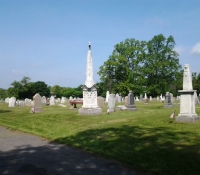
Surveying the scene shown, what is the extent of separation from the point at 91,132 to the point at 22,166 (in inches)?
166

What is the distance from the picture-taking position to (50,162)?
577 centimetres

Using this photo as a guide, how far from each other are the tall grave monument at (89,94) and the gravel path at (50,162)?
812 cm

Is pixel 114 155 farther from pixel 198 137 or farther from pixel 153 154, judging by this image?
pixel 198 137

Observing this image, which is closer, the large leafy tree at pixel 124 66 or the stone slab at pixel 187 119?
the stone slab at pixel 187 119

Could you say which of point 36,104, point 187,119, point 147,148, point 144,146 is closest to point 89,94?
point 36,104

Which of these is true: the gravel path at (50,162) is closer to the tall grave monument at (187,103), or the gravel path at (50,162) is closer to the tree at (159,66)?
the tall grave monument at (187,103)

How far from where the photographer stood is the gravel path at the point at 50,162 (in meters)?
5.04

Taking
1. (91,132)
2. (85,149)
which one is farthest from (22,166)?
(91,132)

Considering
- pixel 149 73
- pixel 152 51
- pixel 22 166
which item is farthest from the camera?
pixel 152 51

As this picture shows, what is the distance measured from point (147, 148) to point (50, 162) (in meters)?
2.85

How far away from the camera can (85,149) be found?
7109mm

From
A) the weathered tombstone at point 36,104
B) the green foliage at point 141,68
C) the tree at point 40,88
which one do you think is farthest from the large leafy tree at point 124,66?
the tree at point 40,88

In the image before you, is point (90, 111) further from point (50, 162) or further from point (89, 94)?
point (50, 162)

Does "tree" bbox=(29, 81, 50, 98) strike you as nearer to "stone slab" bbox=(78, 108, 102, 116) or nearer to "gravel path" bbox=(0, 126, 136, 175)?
"stone slab" bbox=(78, 108, 102, 116)
